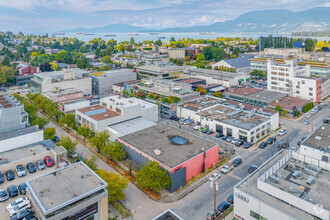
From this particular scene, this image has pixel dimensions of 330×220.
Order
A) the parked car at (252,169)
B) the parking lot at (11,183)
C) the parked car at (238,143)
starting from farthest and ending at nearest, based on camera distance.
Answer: the parked car at (238,143) → the parked car at (252,169) → the parking lot at (11,183)

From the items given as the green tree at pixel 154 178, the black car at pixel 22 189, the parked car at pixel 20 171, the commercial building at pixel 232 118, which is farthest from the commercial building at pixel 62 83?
the green tree at pixel 154 178

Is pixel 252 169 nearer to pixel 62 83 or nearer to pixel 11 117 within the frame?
pixel 11 117

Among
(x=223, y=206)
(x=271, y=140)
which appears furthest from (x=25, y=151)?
(x=271, y=140)

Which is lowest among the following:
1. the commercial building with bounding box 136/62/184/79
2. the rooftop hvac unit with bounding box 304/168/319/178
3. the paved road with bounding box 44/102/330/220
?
the paved road with bounding box 44/102/330/220

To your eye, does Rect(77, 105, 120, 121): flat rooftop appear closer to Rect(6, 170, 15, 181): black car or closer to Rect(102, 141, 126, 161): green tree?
Rect(102, 141, 126, 161): green tree

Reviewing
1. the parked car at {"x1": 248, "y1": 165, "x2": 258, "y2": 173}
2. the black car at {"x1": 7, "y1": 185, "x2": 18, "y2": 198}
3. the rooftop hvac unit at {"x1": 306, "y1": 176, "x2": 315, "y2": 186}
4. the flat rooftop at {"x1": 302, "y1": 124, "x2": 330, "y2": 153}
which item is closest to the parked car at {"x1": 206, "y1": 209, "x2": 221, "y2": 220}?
the rooftop hvac unit at {"x1": 306, "y1": 176, "x2": 315, "y2": 186}

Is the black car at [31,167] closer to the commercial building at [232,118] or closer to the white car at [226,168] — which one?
the white car at [226,168]

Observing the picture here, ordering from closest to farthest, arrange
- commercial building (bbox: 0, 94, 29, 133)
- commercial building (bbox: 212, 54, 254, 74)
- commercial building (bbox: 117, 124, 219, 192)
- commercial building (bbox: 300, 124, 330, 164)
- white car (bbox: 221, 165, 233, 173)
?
commercial building (bbox: 300, 124, 330, 164) < commercial building (bbox: 117, 124, 219, 192) < white car (bbox: 221, 165, 233, 173) < commercial building (bbox: 0, 94, 29, 133) < commercial building (bbox: 212, 54, 254, 74)

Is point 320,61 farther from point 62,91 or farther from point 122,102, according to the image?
point 62,91
